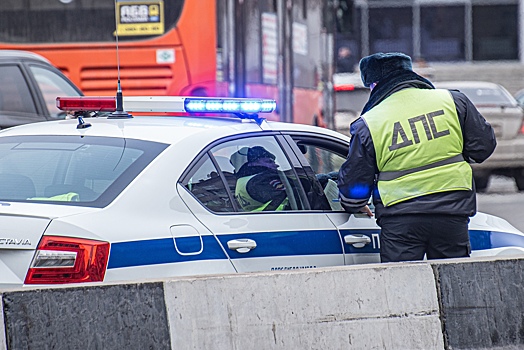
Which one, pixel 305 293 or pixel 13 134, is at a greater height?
pixel 13 134

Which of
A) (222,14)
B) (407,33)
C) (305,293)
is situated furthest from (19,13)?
(407,33)

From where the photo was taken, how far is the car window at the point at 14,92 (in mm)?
9141

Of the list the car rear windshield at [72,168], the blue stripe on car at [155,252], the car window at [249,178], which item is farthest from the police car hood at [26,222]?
the car window at [249,178]

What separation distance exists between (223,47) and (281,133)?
216 inches

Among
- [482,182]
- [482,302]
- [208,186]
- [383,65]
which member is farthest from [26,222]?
[482,182]

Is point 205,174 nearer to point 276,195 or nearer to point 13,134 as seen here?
point 276,195

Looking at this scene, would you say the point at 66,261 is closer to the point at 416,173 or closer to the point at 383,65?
the point at 416,173

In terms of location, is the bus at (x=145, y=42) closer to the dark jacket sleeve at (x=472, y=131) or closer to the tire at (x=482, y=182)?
the dark jacket sleeve at (x=472, y=131)

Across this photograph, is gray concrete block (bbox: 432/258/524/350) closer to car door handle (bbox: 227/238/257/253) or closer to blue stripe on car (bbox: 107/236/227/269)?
car door handle (bbox: 227/238/257/253)

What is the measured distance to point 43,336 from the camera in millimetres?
4293

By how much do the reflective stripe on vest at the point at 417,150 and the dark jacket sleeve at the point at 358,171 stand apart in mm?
38

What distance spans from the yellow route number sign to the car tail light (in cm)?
678

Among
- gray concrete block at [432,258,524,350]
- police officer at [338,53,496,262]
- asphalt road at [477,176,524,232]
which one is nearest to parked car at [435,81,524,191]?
asphalt road at [477,176,524,232]

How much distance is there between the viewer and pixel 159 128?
5.42 meters
